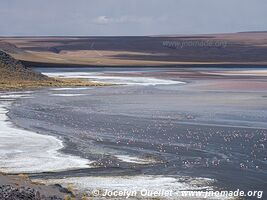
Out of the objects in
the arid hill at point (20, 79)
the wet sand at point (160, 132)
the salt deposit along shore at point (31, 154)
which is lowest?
the salt deposit along shore at point (31, 154)

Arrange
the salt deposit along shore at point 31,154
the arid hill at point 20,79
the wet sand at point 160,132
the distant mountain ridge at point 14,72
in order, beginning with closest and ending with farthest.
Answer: the wet sand at point 160,132 → the salt deposit along shore at point 31,154 → the arid hill at point 20,79 → the distant mountain ridge at point 14,72

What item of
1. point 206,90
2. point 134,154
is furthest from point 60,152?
Result: point 206,90

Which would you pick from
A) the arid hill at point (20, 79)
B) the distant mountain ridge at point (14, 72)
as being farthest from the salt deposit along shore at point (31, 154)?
the distant mountain ridge at point (14, 72)

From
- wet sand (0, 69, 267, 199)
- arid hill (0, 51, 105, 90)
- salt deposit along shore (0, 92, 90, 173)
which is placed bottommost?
salt deposit along shore (0, 92, 90, 173)

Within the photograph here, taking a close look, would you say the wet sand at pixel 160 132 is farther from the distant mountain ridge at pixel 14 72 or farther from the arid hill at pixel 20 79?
the distant mountain ridge at pixel 14 72

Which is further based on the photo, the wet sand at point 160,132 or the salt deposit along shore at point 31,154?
the salt deposit along shore at point 31,154

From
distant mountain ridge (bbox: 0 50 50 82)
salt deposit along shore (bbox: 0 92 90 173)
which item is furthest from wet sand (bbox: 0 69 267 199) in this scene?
distant mountain ridge (bbox: 0 50 50 82)

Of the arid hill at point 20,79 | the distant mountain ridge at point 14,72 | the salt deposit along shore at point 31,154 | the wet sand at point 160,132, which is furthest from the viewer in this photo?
the distant mountain ridge at point 14,72

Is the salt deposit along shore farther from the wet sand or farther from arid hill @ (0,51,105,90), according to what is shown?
arid hill @ (0,51,105,90)

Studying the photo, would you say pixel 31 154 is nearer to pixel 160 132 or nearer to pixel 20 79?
pixel 160 132
